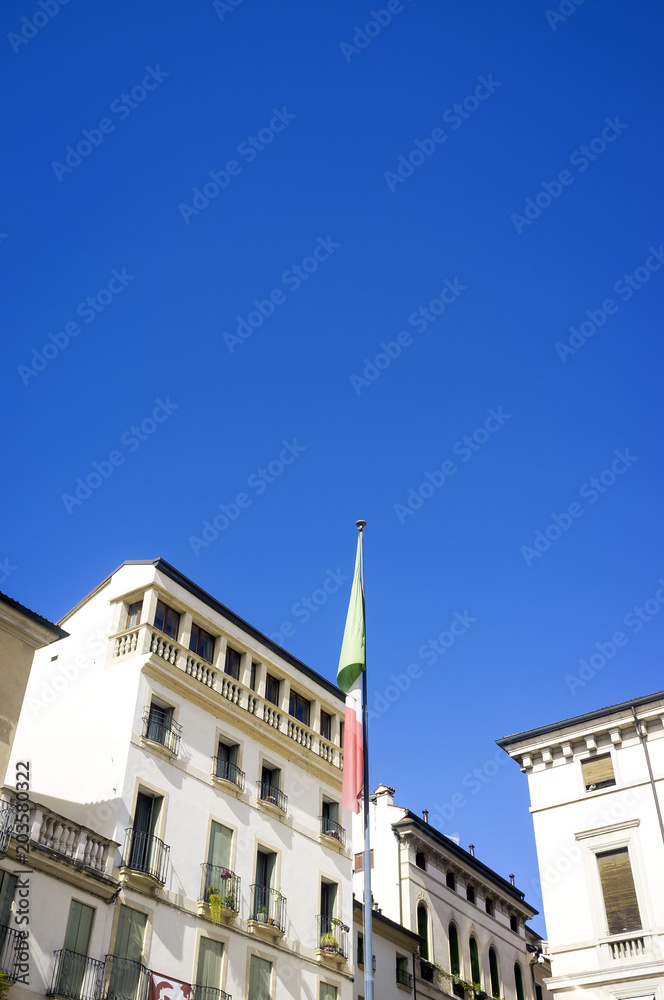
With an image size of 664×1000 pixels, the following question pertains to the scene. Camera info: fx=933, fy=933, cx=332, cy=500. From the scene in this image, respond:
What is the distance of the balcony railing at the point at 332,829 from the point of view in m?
36.4

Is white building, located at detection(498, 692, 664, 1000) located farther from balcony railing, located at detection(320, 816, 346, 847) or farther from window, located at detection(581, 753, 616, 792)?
balcony railing, located at detection(320, 816, 346, 847)

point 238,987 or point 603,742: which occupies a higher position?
point 603,742

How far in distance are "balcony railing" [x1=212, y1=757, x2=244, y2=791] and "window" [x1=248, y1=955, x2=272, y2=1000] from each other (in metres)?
5.64

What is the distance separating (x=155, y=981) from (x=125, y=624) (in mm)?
11657

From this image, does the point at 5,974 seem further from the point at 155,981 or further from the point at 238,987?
the point at 238,987

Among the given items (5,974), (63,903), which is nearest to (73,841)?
(63,903)

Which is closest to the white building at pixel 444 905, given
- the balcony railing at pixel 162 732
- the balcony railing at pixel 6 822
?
the balcony railing at pixel 162 732

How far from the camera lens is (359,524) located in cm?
2858

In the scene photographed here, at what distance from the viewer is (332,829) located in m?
36.9

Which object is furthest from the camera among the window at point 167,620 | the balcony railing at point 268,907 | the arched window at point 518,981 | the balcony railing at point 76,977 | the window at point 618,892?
the arched window at point 518,981

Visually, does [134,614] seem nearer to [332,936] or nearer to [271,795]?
[271,795]

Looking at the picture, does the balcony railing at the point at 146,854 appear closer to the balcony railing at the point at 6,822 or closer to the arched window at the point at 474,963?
the balcony railing at the point at 6,822

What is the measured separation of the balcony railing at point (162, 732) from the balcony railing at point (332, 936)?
9125 millimetres

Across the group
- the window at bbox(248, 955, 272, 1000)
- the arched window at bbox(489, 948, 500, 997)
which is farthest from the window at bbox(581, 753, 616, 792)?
the arched window at bbox(489, 948, 500, 997)
